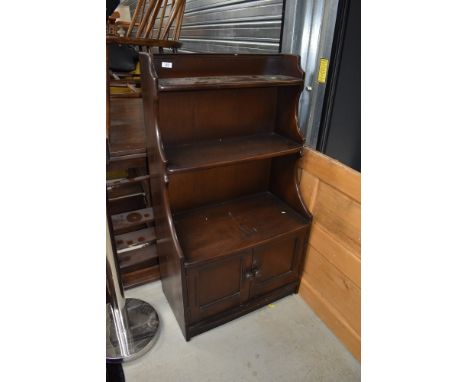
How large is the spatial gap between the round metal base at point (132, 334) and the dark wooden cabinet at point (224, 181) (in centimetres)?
15

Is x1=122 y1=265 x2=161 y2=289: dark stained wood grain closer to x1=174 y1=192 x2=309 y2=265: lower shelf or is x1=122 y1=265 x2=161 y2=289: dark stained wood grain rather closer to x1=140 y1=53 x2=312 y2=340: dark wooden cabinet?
x1=140 y1=53 x2=312 y2=340: dark wooden cabinet

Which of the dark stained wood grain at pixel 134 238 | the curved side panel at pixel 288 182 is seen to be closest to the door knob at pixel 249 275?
the curved side panel at pixel 288 182

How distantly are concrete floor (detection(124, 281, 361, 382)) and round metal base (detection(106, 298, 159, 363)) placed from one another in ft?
0.15

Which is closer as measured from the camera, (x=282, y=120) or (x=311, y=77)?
(x=311, y=77)

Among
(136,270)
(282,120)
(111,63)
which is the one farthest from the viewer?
(111,63)

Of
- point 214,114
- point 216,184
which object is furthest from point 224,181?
point 214,114

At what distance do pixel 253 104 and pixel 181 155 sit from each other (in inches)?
20.3

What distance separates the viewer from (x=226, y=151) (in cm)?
150

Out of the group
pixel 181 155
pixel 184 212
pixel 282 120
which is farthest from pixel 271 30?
pixel 184 212

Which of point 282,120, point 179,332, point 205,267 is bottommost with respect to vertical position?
Answer: point 179,332

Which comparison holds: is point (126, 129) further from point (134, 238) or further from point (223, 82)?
point (223, 82)

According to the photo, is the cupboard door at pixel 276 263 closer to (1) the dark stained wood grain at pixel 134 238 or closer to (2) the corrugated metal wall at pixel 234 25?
(1) the dark stained wood grain at pixel 134 238

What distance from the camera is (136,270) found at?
75.1 inches

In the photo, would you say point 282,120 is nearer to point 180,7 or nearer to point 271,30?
point 271,30
